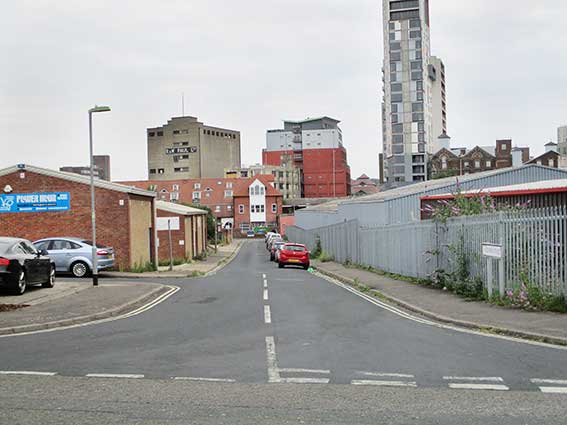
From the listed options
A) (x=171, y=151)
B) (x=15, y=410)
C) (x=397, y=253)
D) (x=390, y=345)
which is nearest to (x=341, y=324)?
(x=390, y=345)

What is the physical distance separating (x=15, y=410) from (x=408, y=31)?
4086 inches

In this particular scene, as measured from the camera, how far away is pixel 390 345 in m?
10.5

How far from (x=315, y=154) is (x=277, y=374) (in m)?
134

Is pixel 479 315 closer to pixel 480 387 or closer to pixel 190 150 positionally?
pixel 480 387

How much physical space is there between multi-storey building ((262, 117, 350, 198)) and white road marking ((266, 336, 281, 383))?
12852cm

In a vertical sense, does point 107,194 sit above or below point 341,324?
above

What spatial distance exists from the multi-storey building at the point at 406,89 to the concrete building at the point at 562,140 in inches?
1354

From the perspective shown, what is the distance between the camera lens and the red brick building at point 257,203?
118 metres

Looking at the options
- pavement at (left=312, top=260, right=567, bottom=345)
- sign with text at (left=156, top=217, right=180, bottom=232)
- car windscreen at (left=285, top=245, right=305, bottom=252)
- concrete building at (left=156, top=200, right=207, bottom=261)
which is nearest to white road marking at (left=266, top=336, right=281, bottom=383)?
pavement at (left=312, top=260, right=567, bottom=345)

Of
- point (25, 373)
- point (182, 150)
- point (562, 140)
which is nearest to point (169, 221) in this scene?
point (25, 373)

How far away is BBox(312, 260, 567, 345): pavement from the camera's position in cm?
1147

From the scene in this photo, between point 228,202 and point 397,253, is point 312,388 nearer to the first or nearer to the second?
point 397,253

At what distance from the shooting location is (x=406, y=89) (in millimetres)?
106000

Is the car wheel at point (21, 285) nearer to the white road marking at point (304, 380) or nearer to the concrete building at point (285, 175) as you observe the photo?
the white road marking at point (304, 380)
